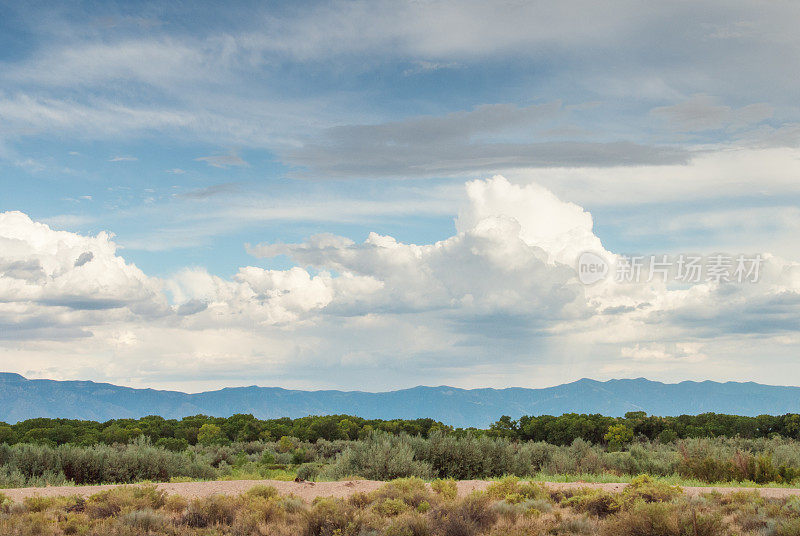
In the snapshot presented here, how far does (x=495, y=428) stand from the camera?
3797cm

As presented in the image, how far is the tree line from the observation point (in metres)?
33.1

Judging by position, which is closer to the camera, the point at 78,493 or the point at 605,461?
the point at 78,493

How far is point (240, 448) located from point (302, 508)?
672 inches

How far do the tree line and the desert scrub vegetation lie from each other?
58.7 ft

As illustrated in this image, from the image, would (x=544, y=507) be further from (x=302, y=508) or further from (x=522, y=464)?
(x=522, y=464)

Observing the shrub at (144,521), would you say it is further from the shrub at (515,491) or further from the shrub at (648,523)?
the shrub at (648,523)

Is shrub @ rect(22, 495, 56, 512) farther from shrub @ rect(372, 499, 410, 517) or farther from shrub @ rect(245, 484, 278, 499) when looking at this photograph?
shrub @ rect(372, 499, 410, 517)

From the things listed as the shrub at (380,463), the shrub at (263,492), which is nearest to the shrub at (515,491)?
the shrub at (380,463)

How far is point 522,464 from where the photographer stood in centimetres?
2117

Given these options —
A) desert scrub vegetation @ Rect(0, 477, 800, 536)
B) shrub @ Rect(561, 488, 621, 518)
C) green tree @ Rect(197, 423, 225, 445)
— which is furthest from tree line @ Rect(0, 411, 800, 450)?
shrub @ Rect(561, 488, 621, 518)

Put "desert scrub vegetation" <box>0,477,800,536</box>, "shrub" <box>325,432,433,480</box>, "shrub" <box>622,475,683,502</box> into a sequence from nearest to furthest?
"desert scrub vegetation" <box>0,477,800,536</box> < "shrub" <box>622,475,683,502</box> < "shrub" <box>325,432,433,480</box>

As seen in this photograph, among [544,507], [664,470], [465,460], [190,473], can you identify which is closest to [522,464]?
[465,460]

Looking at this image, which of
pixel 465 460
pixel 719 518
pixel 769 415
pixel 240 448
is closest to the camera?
pixel 719 518

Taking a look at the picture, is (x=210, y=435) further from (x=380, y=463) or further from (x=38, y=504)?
(x=38, y=504)
